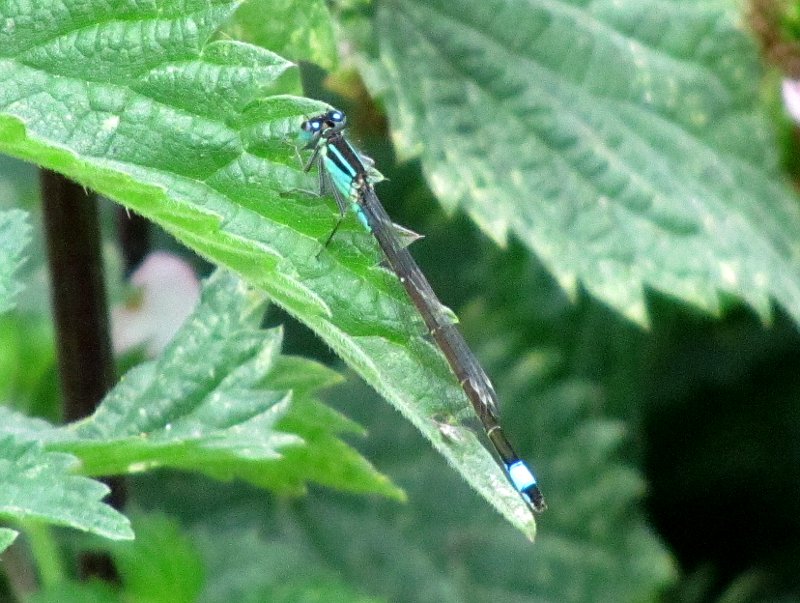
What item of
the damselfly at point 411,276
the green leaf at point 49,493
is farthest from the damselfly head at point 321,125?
the green leaf at point 49,493

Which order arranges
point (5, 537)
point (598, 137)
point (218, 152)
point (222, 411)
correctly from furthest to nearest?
point (598, 137)
point (222, 411)
point (218, 152)
point (5, 537)

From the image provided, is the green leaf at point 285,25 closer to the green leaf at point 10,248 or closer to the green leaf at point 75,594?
the green leaf at point 10,248

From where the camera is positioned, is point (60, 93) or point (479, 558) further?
point (479, 558)

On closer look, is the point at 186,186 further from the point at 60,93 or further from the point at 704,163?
the point at 704,163

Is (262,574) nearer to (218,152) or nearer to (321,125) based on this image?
(321,125)

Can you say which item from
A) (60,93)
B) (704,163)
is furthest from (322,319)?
(704,163)

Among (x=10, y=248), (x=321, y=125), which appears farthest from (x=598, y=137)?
(x=10, y=248)

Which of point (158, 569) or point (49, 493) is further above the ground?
point (49, 493)

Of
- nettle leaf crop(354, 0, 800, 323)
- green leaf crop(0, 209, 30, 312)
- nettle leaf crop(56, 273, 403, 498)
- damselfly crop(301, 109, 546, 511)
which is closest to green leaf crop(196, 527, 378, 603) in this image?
nettle leaf crop(56, 273, 403, 498)
